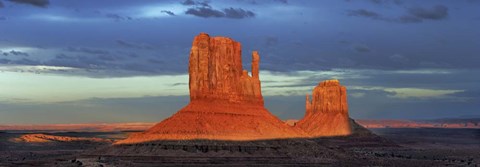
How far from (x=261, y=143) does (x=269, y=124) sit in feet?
32.6

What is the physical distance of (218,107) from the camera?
7096 inches

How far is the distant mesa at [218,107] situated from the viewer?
172m

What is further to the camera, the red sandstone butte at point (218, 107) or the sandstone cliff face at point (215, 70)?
the sandstone cliff face at point (215, 70)

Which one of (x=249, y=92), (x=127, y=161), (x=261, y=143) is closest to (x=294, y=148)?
(x=261, y=143)

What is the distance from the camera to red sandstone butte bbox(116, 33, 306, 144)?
172250mm

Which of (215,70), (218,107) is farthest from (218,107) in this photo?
(215,70)

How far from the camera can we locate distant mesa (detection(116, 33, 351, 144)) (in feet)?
565

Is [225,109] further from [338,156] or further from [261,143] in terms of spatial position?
[338,156]

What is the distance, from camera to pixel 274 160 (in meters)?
169

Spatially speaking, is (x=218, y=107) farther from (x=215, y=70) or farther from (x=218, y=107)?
(x=215, y=70)

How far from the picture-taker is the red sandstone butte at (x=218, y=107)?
172250 millimetres

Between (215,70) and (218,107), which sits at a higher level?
(215,70)

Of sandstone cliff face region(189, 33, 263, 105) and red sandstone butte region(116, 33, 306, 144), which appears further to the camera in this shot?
sandstone cliff face region(189, 33, 263, 105)

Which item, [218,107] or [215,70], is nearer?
[218,107]
